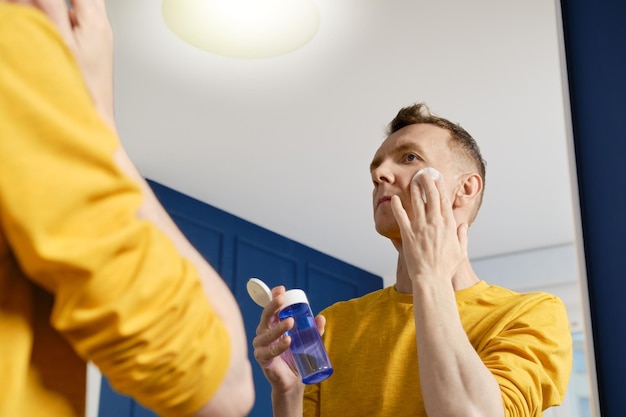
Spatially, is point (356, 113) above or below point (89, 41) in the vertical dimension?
above

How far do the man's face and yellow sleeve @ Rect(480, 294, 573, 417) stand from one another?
0.28 metres

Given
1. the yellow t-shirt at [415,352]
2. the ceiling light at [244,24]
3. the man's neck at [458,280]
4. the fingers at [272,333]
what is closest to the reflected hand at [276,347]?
the fingers at [272,333]

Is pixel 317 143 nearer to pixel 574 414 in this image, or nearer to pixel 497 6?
pixel 497 6

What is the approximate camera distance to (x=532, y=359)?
100cm

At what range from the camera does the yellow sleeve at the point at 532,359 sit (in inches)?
37.5

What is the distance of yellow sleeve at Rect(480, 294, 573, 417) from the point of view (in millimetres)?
954

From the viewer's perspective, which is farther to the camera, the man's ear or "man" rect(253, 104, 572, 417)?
the man's ear

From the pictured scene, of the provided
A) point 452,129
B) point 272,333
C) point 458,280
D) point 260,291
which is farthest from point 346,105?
point 272,333

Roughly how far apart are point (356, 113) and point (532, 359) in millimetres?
1533

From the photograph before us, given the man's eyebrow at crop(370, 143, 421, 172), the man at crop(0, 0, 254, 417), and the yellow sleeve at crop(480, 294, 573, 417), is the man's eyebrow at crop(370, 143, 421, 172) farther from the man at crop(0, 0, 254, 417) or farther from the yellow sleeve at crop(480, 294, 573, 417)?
the man at crop(0, 0, 254, 417)

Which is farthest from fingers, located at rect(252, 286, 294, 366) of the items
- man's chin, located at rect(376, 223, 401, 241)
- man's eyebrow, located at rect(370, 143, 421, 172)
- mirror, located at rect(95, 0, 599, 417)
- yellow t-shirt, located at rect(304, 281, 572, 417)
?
mirror, located at rect(95, 0, 599, 417)

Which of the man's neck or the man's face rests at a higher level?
the man's face

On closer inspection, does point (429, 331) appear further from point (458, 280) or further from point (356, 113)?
point (356, 113)

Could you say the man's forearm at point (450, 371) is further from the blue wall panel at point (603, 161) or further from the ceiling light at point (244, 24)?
the ceiling light at point (244, 24)
